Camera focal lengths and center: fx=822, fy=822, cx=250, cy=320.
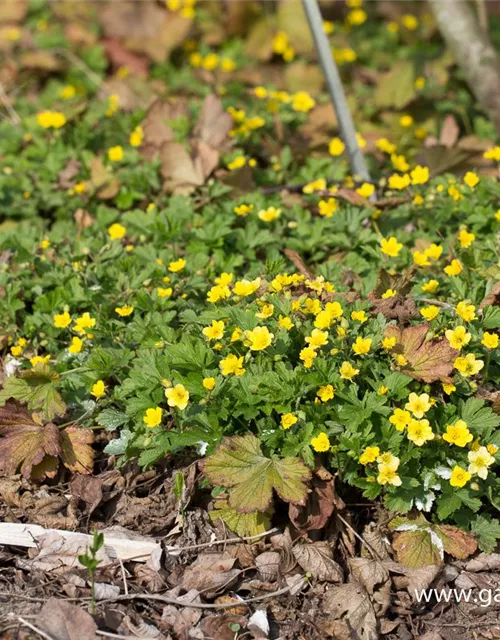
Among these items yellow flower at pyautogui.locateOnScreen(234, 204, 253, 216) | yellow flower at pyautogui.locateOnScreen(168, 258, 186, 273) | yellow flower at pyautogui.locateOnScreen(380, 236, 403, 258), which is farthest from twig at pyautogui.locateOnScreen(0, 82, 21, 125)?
yellow flower at pyautogui.locateOnScreen(380, 236, 403, 258)

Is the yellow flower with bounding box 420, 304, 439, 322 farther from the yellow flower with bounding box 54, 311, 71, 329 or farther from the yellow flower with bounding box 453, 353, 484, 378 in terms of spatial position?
the yellow flower with bounding box 54, 311, 71, 329

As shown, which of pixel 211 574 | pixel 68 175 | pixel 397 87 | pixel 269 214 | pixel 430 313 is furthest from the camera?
pixel 397 87

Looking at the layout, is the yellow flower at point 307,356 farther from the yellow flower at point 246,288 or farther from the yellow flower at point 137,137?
the yellow flower at point 137,137

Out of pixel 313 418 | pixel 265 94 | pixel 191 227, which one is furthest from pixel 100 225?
pixel 313 418

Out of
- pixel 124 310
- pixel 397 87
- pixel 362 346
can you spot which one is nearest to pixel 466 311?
pixel 362 346

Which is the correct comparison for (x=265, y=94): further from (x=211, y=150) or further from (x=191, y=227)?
(x=191, y=227)

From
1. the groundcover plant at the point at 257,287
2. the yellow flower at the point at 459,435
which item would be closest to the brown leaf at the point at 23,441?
the groundcover plant at the point at 257,287

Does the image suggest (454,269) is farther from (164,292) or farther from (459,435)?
(164,292)
